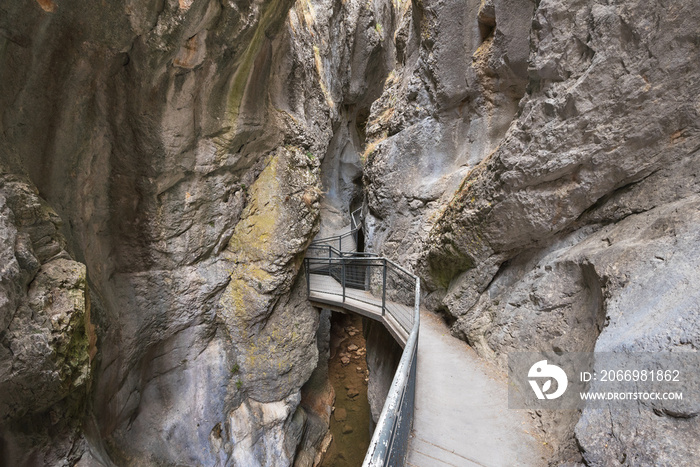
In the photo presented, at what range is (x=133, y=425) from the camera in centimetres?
596

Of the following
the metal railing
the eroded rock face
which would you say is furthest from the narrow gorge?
the metal railing

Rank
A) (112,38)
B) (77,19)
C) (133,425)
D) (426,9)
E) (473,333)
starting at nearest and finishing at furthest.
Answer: (77,19) < (112,38) < (473,333) < (133,425) < (426,9)

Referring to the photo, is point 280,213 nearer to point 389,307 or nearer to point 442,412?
point 389,307

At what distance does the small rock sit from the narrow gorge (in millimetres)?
292

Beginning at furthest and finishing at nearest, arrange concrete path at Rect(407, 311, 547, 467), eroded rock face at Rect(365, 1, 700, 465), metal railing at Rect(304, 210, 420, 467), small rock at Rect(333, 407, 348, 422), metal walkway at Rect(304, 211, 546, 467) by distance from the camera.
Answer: small rock at Rect(333, 407, 348, 422) < concrete path at Rect(407, 311, 547, 467) < eroded rock face at Rect(365, 1, 700, 465) < metal walkway at Rect(304, 211, 546, 467) < metal railing at Rect(304, 210, 420, 467)

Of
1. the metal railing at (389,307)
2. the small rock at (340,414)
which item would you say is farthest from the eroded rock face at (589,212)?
the small rock at (340,414)

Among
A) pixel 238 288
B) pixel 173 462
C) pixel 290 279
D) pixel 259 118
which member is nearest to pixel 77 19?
pixel 259 118

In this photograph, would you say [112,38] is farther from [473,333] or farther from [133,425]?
[473,333]

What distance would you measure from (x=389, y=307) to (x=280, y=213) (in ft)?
12.1

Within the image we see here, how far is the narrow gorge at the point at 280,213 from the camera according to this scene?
3.22 metres

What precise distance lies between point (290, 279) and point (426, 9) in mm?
8889

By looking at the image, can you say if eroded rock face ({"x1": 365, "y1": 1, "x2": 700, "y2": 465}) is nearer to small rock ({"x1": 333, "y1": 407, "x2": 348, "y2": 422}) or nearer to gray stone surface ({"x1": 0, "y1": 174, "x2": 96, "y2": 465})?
gray stone surface ({"x1": 0, "y1": 174, "x2": 96, "y2": 465})

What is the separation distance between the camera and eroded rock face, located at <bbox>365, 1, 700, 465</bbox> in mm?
2539

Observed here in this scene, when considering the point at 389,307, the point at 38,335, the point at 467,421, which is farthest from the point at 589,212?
the point at 38,335
